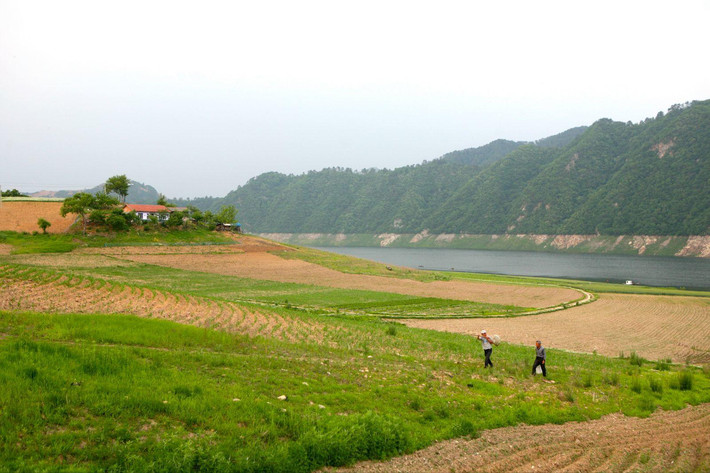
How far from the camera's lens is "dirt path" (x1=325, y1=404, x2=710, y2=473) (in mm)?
9688

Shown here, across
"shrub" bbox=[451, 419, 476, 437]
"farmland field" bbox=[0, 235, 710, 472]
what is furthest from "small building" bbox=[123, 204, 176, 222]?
"shrub" bbox=[451, 419, 476, 437]

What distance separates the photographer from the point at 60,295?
24.2 meters

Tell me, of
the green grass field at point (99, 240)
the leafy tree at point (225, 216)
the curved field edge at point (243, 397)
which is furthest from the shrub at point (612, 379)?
the leafy tree at point (225, 216)

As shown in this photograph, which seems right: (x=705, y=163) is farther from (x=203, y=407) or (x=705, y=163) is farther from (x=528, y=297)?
(x=203, y=407)

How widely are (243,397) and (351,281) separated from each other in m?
54.7

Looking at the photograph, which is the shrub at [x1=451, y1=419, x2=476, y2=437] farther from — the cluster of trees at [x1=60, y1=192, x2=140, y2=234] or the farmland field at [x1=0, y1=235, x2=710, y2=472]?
the cluster of trees at [x1=60, y1=192, x2=140, y2=234]

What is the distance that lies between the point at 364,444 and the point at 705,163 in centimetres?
23448

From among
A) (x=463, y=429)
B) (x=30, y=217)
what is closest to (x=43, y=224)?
(x=30, y=217)

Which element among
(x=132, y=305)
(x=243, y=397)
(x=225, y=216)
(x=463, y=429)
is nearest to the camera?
(x=243, y=397)

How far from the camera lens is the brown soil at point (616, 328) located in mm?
30000

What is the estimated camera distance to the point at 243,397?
11.1 metres

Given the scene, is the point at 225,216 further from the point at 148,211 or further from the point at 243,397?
the point at 243,397

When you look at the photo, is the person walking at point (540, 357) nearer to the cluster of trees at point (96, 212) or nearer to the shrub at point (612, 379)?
the shrub at point (612, 379)

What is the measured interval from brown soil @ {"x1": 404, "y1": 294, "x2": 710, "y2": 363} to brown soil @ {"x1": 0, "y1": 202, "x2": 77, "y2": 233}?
248 ft
